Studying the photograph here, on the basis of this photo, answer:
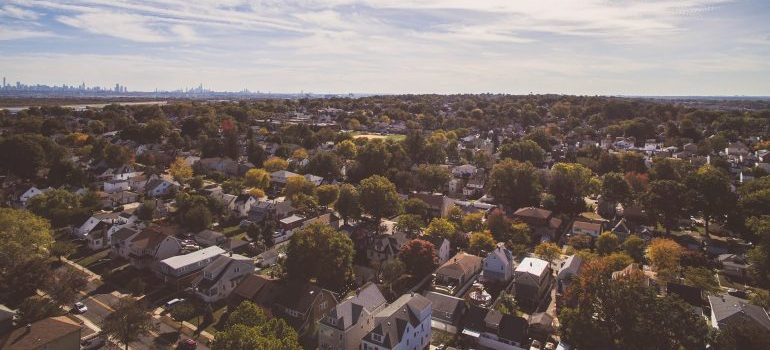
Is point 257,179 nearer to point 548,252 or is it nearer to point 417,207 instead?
point 417,207

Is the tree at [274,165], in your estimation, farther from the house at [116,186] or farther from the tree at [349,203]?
the tree at [349,203]

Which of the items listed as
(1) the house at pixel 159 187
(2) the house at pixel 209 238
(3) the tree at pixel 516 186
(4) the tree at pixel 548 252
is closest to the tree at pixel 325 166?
(1) the house at pixel 159 187

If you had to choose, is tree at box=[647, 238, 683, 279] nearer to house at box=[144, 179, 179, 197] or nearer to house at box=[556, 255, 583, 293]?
house at box=[556, 255, 583, 293]

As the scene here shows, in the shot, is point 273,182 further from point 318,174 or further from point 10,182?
point 10,182

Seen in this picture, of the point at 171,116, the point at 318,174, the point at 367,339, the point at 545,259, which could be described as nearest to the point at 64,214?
the point at 318,174

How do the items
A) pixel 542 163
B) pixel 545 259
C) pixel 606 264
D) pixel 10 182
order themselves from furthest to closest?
pixel 542 163 < pixel 10 182 < pixel 545 259 < pixel 606 264

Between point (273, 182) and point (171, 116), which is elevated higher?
point (171, 116)

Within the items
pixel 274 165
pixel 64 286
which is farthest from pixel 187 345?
pixel 274 165
